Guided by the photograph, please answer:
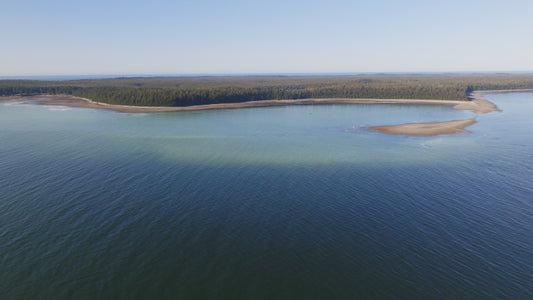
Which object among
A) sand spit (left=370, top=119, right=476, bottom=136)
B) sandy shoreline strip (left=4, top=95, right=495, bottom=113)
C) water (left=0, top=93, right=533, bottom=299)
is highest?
sandy shoreline strip (left=4, top=95, right=495, bottom=113)

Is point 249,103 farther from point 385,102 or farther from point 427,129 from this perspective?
point 427,129

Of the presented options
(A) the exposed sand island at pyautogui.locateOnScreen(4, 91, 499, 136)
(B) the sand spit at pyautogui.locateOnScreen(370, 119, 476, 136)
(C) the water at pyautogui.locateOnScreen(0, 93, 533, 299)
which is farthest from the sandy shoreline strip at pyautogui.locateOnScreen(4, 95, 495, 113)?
(C) the water at pyautogui.locateOnScreen(0, 93, 533, 299)

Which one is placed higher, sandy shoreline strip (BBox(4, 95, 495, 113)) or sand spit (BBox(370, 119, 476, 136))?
sandy shoreline strip (BBox(4, 95, 495, 113))

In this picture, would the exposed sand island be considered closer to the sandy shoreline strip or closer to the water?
the sandy shoreline strip

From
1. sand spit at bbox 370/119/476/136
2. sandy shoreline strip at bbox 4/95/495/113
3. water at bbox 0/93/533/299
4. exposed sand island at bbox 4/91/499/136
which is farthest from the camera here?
sandy shoreline strip at bbox 4/95/495/113

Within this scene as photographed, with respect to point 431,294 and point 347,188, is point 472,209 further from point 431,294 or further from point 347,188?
point 431,294

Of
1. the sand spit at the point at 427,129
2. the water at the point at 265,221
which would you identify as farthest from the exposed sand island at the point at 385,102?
the water at the point at 265,221

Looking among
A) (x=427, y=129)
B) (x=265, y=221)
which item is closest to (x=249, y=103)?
(x=427, y=129)

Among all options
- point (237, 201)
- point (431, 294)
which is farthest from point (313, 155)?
point (431, 294)

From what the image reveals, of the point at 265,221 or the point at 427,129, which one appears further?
the point at 427,129
